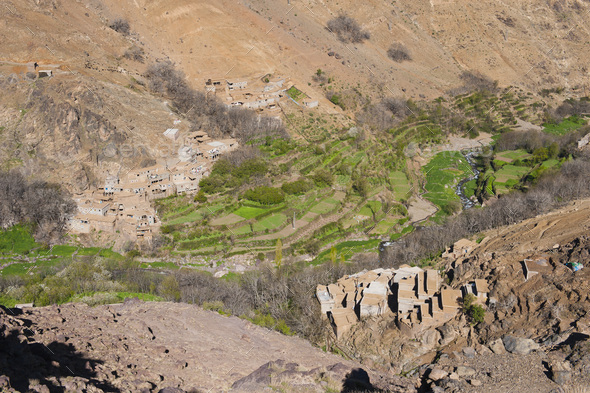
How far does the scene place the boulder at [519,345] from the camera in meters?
17.2

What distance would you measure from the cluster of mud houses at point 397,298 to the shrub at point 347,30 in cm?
4022

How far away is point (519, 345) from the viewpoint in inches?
692

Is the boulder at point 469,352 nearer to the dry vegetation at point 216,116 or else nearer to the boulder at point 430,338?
the boulder at point 430,338

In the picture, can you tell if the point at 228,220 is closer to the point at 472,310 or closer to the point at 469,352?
the point at 472,310

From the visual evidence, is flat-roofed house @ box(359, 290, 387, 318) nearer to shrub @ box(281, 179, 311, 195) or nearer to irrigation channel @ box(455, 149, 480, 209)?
shrub @ box(281, 179, 311, 195)

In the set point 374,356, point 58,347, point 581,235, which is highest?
point 58,347

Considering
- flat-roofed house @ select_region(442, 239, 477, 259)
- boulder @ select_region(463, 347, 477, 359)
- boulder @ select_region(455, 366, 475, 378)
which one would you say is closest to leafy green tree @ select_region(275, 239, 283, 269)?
flat-roofed house @ select_region(442, 239, 477, 259)

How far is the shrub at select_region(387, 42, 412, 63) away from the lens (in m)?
60.0

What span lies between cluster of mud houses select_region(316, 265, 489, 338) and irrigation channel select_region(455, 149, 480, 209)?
743 inches

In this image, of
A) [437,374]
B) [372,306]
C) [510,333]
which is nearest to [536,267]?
[510,333]

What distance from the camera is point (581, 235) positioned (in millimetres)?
22938

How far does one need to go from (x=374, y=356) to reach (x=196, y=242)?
15.8 metres

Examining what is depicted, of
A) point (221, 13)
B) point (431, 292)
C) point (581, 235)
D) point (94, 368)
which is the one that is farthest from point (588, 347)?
point (221, 13)

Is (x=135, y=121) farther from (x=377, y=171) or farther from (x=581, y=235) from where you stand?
(x=581, y=235)
